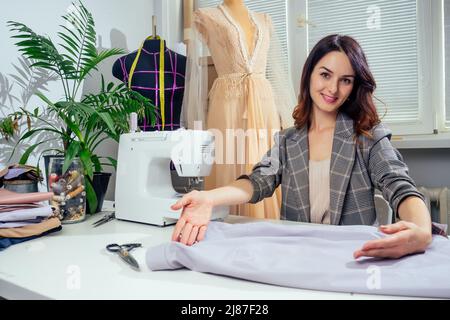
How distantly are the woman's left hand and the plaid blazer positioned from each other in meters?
0.23

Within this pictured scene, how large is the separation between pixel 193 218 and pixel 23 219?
44 cm

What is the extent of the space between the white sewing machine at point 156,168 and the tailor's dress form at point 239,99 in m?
0.47

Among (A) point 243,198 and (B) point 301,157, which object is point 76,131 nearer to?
(A) point 243,198

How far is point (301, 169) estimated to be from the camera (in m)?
1.08

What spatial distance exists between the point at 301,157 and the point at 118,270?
2.21 ft

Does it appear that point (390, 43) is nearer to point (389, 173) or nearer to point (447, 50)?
point (447, 50)

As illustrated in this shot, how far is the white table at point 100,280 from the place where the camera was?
521 millimetres

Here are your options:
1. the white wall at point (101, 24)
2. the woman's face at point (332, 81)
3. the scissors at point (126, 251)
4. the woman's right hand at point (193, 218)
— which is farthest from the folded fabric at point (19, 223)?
the woman's face at point (332, 81)

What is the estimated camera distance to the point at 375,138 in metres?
1.00

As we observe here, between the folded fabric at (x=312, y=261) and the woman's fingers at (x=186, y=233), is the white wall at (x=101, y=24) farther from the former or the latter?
the folded fabric at (x=312, y=261)

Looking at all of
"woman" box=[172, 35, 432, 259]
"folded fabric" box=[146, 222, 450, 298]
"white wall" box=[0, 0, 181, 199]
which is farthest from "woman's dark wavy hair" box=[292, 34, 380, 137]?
"white wall" box=[0, 0, 181, 199]

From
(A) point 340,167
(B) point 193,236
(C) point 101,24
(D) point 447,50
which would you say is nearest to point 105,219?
(B) point 193,236

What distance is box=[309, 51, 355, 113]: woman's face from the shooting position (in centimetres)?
101
